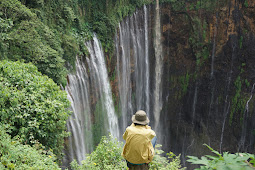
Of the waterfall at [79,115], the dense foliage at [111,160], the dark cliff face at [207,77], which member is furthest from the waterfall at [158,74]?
the dense foliage at [111,160]

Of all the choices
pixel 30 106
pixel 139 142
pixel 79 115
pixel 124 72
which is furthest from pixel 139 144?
pixel 124 72

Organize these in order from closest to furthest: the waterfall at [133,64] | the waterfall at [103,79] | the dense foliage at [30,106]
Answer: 1. the dense foliage at [30,106]
2. the waterfall at [103,79]
3. the waterfall at [133,64]

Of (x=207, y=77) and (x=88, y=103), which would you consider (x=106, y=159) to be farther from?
(x=207, y=77)

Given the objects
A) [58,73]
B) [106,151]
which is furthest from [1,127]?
[58,73]

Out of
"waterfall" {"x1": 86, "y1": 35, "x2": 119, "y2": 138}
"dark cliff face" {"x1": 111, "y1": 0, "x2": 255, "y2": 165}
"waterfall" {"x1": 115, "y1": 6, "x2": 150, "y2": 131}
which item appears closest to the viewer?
"waterfall" {"x1": 86, "y1": 35, "x2": 119, "y2": 138}

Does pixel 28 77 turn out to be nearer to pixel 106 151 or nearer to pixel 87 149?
pixel 106 151

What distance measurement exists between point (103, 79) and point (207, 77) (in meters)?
7.36

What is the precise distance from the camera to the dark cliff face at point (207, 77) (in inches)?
516

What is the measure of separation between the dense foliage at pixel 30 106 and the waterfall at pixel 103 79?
507 centimetres

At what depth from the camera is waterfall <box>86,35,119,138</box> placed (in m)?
9.38

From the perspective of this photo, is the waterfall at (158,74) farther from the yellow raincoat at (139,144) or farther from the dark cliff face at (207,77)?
the yellow raincoat at (139,144)

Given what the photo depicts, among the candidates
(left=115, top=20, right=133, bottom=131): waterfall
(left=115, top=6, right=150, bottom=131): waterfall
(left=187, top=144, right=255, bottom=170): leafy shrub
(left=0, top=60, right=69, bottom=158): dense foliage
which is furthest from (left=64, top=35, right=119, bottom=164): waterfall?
(left=187, top=144, right=255, bottom=170): leafy shrub

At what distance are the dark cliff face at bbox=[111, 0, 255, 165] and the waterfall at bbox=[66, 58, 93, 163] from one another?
6.26m

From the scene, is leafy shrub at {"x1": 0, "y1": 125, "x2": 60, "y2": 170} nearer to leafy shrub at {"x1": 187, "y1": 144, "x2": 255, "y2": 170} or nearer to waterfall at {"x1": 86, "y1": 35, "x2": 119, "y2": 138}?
leafy shrub at {"x1": 187, "y1": 144, "x2": 255, "y2": 170}
